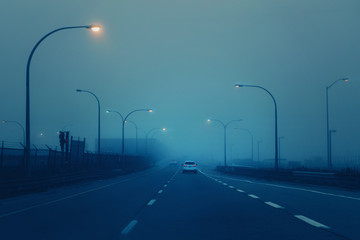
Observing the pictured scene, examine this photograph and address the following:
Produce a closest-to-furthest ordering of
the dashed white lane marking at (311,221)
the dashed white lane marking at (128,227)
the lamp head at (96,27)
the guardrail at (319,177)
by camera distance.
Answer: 1. the dashed white lane marking at (128,227)
2. the dashed white lane marking at (311,221)
3. the lamp head at (96,27)
4. the guardrail at (319,177)

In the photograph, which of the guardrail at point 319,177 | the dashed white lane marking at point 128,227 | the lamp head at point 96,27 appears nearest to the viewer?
the dashed white lane marking at point 128,227

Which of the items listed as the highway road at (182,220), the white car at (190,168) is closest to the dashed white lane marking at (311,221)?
the highway road at (182,220)

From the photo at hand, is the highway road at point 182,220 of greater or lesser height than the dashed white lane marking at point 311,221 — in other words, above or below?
below

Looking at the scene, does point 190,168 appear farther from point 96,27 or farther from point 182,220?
point 182,220

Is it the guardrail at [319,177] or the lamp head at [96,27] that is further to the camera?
the guardrail at [319,177]

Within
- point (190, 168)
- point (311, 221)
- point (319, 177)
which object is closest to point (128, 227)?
point (311, 221)

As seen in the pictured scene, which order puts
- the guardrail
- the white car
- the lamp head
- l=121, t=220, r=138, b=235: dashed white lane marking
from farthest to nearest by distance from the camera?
1. the white car
2. the guardrail
3. the lamp head
4. l=121, t=220, r=138, b=235: dashed white lane marking

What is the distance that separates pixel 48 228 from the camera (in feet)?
33.0

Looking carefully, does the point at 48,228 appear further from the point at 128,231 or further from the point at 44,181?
the point at 44,181

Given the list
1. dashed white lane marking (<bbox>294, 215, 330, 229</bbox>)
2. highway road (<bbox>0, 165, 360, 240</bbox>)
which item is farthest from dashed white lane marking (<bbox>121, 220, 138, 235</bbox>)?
dashed white lane marking (<bbox>294, 215, 330, 229</bbox>)

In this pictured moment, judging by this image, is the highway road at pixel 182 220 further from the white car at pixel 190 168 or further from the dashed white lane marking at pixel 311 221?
the white car at pixel 190 168

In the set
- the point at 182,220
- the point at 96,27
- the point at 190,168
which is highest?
the point at 96,27

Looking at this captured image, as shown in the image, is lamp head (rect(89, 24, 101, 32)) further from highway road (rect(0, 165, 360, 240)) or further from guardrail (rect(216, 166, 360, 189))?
guardrail (rect(216, 166, 360, 189))

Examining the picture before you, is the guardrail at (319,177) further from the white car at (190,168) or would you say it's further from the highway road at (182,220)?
the white car at (190,168)
